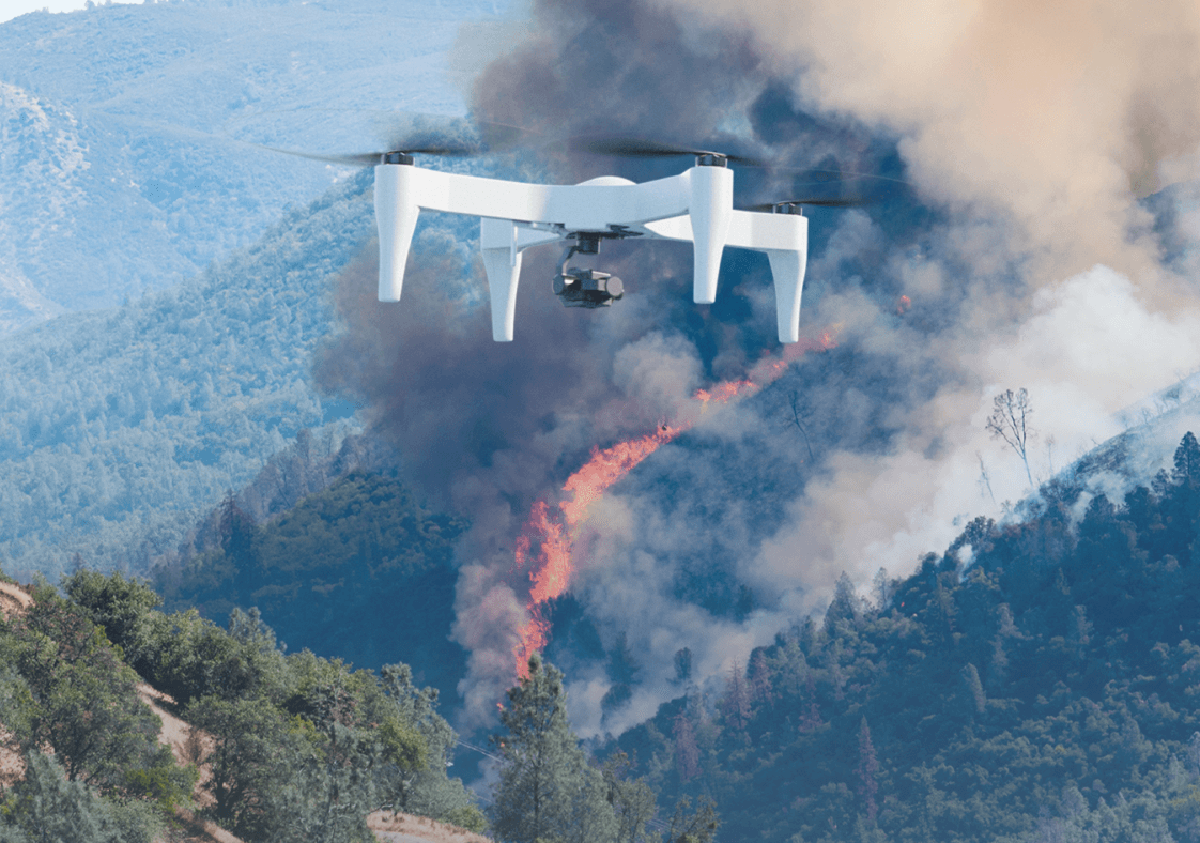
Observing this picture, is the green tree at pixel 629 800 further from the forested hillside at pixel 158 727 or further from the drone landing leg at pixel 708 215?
the drone landing leg at pixel 708 215

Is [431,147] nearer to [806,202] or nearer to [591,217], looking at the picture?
[591,217]

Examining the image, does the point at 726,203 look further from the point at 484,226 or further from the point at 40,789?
the point at 40,789

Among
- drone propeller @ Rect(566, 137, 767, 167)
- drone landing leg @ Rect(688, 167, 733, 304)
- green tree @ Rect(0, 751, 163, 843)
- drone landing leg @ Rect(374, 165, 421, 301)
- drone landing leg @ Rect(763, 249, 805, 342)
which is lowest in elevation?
green tree @ Rect(0, 751, 163, 843)

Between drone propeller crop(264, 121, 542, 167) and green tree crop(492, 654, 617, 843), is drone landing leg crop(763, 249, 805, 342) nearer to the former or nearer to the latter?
drone propeller crop(264, 121, 542, 167)

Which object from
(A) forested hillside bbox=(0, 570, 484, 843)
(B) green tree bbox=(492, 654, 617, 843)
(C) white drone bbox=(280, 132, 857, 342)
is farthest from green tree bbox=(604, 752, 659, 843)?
(C) white drone bbox=(280, 132, 857, 342)

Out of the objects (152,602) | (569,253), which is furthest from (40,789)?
(569,253)

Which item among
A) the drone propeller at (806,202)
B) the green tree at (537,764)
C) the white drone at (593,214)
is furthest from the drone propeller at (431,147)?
the green tree at (537,764)

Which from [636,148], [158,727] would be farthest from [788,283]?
[158,727]

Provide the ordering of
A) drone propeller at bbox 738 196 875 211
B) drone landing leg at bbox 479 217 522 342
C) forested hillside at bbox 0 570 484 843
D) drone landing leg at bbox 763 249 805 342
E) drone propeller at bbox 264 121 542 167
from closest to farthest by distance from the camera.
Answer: drone propeller at bbox 264 121 542 167 → drone propeller at bbox 738 196 875 211 → drone landing leg at bbox 763 249 805 342 → drone landing leg at bbox 479 217 522 342 → forested hillside at bbox 0 570 484 843
